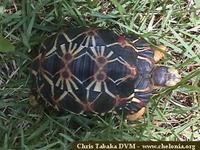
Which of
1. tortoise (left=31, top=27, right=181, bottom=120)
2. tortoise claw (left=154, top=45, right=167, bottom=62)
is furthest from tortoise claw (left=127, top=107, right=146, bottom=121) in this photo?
tortoise claw (left=154, top=45, right=167, bottom=62)

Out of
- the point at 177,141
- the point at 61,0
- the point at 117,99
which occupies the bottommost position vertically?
the point at 177,141

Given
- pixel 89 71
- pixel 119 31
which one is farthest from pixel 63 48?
pixel 119 31

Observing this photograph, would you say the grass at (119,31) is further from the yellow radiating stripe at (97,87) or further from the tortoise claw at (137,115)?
the yellow radiating stripe at (97,87)

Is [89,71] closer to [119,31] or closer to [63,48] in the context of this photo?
[63,48]

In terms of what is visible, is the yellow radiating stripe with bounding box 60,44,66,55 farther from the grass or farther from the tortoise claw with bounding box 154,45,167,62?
the tortoise claw with bounding box 154,45,167,62

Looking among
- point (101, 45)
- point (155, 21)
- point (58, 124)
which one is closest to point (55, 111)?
point (58, 124)

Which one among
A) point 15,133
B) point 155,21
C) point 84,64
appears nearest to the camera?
point 84,64

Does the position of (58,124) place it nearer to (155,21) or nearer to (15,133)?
(15,133)
